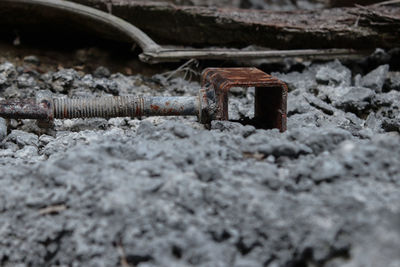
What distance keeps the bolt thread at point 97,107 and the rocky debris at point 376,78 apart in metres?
1.83

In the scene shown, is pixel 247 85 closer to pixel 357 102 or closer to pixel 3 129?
Answer: pixel 357 102

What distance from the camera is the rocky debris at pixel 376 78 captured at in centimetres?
314

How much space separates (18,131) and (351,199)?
1.91 m

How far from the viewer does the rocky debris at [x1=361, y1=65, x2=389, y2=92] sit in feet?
10.3

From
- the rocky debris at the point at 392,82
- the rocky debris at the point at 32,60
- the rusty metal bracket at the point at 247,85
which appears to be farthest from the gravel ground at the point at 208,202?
the rocky debris at the point at 32,60

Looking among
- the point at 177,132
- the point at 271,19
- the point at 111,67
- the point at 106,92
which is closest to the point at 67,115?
the point at 106,92

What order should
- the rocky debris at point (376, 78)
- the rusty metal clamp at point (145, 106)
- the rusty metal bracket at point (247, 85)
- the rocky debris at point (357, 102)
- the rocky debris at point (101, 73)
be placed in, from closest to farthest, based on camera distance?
the rusty metal bracket at point (247, 85)
the rusty metal clamp at point (145, 106)
the rocky debris at point (357, 102)
the rocky debris at point (376, 78)
the rocky debris at point (101, 73)

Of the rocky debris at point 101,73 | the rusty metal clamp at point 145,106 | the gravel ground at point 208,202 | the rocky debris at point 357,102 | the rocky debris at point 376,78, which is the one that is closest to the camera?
A: the gravel ground at point 208,202

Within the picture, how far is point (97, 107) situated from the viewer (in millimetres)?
2320

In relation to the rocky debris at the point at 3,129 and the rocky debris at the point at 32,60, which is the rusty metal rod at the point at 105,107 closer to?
the rocky debris at the point at 3,129

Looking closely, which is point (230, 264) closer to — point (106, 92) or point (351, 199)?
point (351, 199)

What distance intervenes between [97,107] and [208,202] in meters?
1.25

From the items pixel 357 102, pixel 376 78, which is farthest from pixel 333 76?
pixel 357 102

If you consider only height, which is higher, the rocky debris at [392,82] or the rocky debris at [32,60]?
the rocky debris at [32,60]
